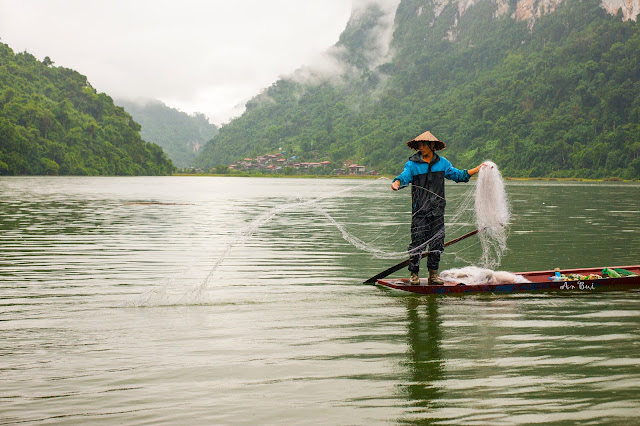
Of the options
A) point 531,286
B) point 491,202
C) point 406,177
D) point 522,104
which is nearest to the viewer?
point 406,177

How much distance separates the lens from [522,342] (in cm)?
750

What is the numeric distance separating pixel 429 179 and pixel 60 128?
127562mm

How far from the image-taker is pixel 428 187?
10.5m

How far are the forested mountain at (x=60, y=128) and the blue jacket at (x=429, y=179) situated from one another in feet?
341

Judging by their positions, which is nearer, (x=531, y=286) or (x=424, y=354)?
(x=424, y=354)

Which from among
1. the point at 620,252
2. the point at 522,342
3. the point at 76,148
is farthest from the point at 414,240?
the point at 76,148

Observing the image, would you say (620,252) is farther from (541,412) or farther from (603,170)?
(603,170)

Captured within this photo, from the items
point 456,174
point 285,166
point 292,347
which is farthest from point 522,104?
point 292,347

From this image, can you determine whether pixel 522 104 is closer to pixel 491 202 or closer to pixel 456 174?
pixel 491 202

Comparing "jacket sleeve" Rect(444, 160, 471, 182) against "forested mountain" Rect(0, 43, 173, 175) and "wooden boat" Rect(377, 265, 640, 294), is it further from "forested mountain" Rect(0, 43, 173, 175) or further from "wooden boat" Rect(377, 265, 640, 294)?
"forested mountain" Rect(0, 43, 173, 175)

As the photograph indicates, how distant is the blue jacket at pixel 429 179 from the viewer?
34.2 feet

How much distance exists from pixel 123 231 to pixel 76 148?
114 meters

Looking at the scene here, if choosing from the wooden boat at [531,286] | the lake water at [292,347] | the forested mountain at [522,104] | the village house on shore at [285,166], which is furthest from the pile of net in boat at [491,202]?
the village house on shore at [285,166]

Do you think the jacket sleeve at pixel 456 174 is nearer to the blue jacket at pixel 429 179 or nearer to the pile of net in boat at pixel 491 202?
the blue jacket at pixel 429 179
